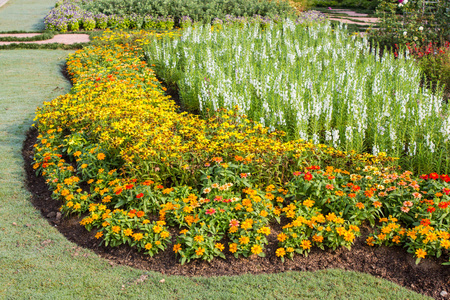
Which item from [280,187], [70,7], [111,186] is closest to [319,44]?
[280,187]

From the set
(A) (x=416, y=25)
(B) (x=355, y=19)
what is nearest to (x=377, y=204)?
(A) (x=416, y=25)

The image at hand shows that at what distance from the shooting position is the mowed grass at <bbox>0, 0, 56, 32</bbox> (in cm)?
1608

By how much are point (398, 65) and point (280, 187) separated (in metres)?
4.51

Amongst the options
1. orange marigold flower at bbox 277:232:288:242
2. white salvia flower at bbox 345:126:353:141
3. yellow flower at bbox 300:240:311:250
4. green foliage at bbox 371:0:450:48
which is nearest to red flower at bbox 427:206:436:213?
yellow flower at bbox 300:240:311:250

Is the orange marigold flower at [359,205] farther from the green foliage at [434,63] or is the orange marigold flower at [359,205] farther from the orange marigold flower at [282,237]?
the green foliage at [434,63]

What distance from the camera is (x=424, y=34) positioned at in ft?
33.8

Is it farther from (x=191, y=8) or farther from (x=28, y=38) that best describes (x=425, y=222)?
(x=191, y=8)

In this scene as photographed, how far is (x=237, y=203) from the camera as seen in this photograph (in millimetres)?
4094

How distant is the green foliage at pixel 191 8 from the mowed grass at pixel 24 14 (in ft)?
9.20

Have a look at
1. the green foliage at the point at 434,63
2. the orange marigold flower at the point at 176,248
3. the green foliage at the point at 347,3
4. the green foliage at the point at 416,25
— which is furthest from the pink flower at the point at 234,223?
the green foliage at the point at 347,3

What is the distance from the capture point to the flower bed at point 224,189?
3.74 metres

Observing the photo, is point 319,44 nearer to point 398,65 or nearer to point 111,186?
point 398,65

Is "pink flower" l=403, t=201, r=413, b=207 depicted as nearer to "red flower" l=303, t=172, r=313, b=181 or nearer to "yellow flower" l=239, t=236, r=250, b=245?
"red flower" l=303, t=172, r=313, b=181

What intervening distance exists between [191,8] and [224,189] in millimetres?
12727
